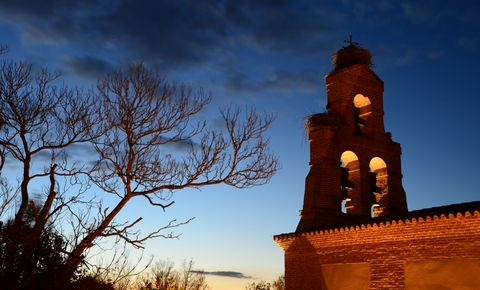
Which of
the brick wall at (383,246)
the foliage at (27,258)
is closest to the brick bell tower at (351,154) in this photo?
the brick wall at (383,246)

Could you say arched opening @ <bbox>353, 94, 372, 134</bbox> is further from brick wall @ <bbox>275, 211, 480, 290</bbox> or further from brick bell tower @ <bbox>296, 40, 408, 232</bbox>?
brick wall @ <bbox>275, 211, 480, 290</bbox>

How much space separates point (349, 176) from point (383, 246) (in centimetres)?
483

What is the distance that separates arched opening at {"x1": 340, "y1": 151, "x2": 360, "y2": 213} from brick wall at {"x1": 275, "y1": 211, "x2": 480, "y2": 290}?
271 centimetres

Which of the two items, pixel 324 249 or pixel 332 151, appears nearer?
pixel 324 249

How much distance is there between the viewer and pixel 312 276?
16984 millimetres

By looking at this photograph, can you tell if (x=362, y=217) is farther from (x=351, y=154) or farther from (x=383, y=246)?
(x=383, y=246)

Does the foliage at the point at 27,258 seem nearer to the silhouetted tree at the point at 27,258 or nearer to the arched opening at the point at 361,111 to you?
the silhouetted tree at the point at 27,258

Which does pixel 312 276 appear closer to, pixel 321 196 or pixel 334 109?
pixel 321 196

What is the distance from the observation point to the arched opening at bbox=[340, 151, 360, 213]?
1914 cm

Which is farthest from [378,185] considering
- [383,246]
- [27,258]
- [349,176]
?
[27,258]

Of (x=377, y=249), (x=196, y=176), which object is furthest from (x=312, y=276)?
(x=196, y=176)

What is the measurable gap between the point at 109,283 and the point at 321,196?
25.9 feet

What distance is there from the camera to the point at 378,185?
19.6 meters

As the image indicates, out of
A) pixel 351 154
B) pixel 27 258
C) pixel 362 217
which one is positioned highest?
pixel 351 154
